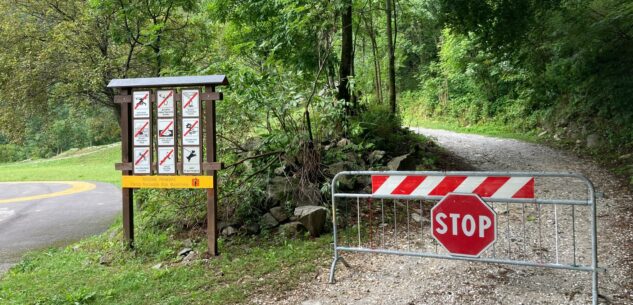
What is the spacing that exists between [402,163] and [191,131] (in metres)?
4.29

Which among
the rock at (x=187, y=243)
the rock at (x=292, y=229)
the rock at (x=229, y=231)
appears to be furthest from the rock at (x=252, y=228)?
the rock at (x=187, y=243)

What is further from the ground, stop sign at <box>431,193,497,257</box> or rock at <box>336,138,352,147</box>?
rock at <box>336,138,352,147</box>

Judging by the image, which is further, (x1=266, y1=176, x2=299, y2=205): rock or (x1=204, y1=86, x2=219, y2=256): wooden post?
(x1=266, y1=176, x2=299, y2=205): rock

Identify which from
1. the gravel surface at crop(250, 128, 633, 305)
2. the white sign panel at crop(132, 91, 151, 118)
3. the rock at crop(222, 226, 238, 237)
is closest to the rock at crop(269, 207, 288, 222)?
the rock at crop(222, 226, 238, 237)

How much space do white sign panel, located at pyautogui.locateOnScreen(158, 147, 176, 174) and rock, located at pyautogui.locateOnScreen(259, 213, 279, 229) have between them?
1.53m

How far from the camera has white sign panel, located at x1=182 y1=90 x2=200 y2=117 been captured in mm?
6523

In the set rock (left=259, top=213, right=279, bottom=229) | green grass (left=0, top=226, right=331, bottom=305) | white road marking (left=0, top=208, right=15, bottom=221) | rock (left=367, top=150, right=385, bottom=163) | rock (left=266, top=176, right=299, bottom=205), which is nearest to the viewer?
green grass (left=0, top=226, right=331, bottom=305)

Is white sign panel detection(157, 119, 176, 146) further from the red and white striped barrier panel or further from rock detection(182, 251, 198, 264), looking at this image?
the red and white striped barrier panel

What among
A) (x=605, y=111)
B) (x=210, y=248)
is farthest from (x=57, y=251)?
(x=605, y=111)

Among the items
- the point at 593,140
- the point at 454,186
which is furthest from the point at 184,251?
the point at 593,140

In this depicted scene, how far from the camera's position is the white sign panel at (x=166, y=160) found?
670 cm

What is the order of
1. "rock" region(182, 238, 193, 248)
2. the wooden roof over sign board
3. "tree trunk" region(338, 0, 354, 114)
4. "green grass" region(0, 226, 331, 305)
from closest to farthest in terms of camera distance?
"green grass" region(0, 226, 331, 305) < the wooden roof over sign board < "rock" region(182, 238, 193, 248) < "tree trunk" region(338, 0, 354, 114)

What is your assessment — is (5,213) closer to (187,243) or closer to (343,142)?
(187,243)

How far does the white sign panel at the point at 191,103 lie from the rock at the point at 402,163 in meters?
3.80
